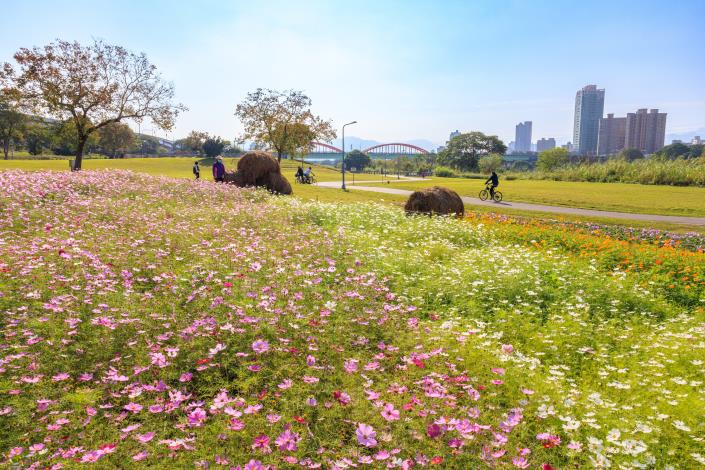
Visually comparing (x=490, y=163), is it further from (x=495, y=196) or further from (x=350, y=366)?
(x=350, y=366)

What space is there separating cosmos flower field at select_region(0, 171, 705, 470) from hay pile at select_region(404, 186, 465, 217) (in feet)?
26.4

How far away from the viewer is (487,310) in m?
7.16

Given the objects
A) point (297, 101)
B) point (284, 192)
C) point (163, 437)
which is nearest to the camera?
point (163, 437)

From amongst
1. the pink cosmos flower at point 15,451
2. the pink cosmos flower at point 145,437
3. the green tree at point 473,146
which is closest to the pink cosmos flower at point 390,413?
the pink cosmos flower at point 145,437

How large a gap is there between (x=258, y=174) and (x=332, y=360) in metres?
21.2

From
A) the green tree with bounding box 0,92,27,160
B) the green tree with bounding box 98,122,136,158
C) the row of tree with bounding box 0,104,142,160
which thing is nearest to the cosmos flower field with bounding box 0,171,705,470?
the row of tree with bounding box 0,104,142,160

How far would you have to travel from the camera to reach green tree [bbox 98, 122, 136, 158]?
277ft

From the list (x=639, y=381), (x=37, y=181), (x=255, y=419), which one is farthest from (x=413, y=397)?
(x=37, y=181)

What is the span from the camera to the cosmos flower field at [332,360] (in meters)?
3.63

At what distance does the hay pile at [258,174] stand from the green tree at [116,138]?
7106cm

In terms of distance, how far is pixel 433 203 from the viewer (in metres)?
17.4

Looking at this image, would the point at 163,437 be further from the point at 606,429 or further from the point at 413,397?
the point at 606,429

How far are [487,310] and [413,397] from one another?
11.1 feet

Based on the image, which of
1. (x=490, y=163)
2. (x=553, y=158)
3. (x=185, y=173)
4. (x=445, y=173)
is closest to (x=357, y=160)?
(x=490, y=163)
